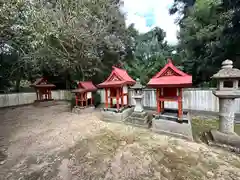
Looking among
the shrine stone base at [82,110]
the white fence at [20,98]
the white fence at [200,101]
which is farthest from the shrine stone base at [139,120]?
the white fence at [20,98]

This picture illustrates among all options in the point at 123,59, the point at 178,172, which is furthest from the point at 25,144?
the point at 123,59

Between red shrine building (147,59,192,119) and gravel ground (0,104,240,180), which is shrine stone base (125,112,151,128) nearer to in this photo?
gravel ground (0,104,240,180)

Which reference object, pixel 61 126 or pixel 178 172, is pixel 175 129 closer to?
pixel 178 172

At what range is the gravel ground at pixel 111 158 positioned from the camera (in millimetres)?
2699

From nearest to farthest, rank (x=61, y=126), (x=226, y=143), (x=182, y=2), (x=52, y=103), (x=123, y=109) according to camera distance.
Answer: (x=226, y=143) < (x=61, y=126) < (x=123, y=109) < (x=52, y=103) < (x=182, y=2)

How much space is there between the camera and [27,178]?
2697 millimetres

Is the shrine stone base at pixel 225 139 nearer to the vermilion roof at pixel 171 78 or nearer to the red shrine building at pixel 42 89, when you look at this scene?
the vermilion roof at pixel 171 78

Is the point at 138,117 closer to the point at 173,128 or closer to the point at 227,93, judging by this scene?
the point at 173,128

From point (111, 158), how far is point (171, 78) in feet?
10.5

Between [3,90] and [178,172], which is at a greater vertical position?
[3,90]

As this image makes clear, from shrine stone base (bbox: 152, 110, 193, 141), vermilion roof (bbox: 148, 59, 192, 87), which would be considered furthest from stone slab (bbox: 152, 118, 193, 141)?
vermilion roof (bbox: 148, 59, 192, 87)

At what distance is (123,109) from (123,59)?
7645 millimetres

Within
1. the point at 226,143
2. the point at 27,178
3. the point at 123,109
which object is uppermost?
the point at 123,109

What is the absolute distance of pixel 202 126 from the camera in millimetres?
5129
